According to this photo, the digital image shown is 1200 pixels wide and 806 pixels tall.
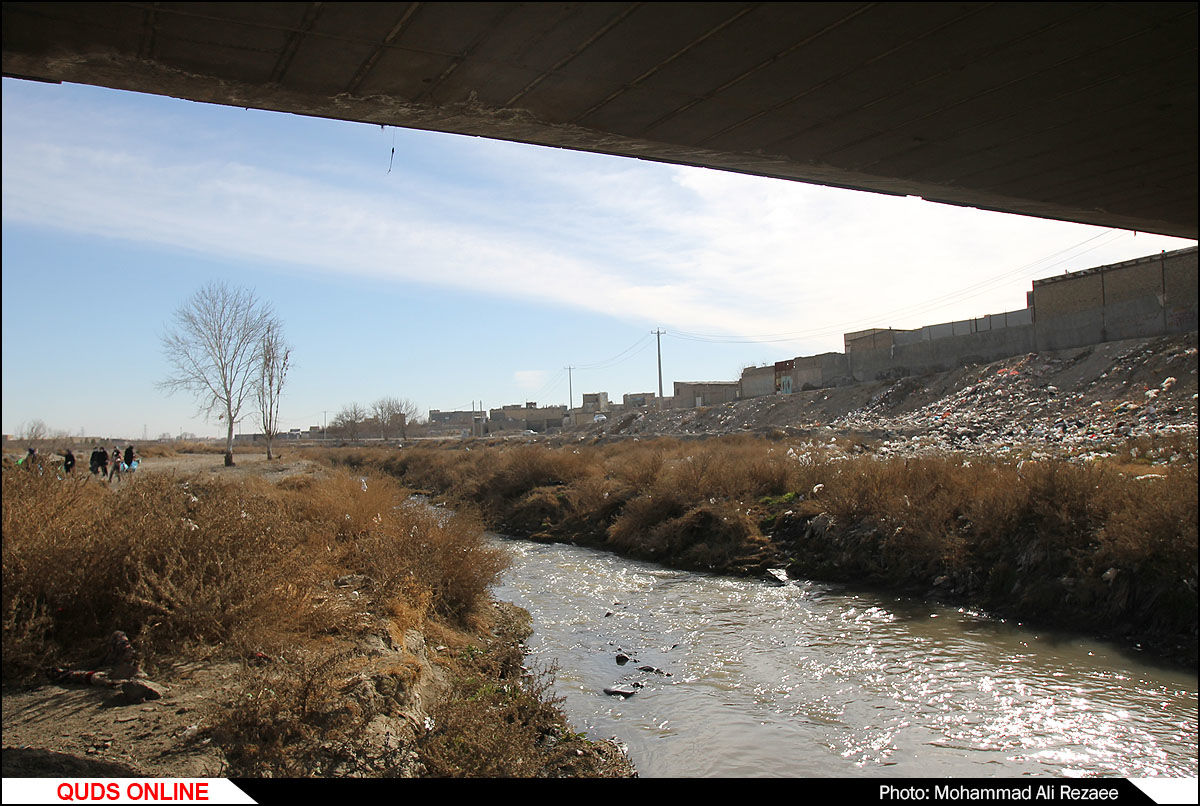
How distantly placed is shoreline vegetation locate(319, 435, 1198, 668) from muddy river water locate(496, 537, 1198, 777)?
81cm

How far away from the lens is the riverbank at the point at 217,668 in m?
5.25

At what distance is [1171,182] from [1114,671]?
6.42m

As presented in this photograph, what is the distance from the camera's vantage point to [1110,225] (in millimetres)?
8047

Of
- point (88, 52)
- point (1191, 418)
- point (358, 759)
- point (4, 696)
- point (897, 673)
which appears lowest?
point (897, 673)

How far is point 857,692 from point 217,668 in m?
7.24

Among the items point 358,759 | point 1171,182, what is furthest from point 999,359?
point 358,759

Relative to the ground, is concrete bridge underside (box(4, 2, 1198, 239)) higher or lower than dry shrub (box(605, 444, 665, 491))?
higher

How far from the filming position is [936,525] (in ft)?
47.9

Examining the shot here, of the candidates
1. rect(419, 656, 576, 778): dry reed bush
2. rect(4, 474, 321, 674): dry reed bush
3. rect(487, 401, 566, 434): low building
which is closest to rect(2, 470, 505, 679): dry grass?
rect(4, 474, 321, 674): dry reed bush

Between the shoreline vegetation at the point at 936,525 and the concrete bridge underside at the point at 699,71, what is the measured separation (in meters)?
7.27

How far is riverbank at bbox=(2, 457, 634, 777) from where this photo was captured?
5.25 m

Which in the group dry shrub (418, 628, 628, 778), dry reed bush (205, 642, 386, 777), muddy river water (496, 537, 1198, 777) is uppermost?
dry reed bush (205, 642, 386, 777)

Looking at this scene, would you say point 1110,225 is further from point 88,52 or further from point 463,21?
point 88,52

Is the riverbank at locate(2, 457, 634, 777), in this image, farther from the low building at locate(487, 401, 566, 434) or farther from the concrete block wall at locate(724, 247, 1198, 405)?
the low building at locate(487, 401, 566, 434)
